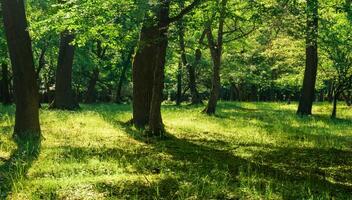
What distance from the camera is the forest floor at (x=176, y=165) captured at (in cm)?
870

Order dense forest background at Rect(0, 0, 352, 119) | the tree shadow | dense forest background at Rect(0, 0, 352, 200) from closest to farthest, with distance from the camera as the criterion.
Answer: dense forest background at Rect(0, 0, 352, 200) → the tree shadow → dense forest background at Rect(0, 0, 352, 119)

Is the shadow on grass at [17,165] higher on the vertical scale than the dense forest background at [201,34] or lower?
lower

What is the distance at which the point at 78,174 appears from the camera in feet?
32.7

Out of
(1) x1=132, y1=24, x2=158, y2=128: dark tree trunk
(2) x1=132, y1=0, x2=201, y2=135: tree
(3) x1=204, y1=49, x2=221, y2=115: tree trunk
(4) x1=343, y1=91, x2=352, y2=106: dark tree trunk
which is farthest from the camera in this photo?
(4) x1=343, y1=91, x2=352, y2=106: dark tree trunk

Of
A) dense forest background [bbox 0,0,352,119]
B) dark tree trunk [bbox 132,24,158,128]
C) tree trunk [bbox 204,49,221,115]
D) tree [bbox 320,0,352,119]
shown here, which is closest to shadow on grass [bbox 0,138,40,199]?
dense forest background [bbox 0,0,352,119]

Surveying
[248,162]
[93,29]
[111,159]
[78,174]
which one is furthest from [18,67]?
[248,162]

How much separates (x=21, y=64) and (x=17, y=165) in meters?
5.68

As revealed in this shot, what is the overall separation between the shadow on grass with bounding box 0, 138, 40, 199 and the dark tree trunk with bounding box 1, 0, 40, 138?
37.8 inches

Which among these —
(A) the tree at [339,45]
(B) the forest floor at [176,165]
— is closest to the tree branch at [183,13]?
(B) the forest floor at [176,165]

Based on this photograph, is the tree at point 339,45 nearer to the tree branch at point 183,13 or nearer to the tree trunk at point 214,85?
the tree trunk at point 214,85

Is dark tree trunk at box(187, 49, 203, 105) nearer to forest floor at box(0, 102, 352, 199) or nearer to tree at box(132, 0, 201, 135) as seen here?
tree at box(132, 0, 201, 135)

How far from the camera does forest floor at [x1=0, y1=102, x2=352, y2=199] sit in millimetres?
8695

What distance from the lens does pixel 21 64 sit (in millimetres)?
15398

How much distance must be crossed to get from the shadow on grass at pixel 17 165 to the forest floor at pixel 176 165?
0.02 m
